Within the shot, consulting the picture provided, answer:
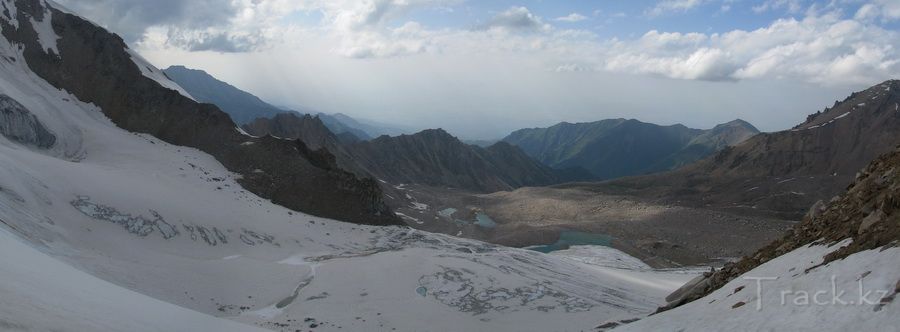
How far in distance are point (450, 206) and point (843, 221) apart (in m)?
117

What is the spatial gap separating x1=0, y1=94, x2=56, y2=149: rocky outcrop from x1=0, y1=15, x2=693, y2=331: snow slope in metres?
1.00

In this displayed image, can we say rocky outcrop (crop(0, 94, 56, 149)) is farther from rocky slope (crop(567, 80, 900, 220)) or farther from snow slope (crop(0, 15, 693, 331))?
rocky slope (crop(567, 80, 900, 220))

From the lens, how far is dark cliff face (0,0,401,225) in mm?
63875

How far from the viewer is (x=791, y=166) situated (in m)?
146

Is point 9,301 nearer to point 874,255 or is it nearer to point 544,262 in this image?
point 874,255

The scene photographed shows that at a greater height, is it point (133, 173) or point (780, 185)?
point (133, 173)

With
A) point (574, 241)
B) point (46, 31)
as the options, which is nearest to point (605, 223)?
point (574, 241)

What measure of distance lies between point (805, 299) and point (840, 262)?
1752 millimetres

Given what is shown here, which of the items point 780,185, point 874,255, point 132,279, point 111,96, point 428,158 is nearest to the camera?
point 874,255

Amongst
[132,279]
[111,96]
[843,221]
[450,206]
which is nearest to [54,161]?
[132,279]

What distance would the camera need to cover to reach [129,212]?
130 feet

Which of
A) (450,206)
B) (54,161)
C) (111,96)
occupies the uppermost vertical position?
(111,96)

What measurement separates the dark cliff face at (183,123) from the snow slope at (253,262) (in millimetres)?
7757

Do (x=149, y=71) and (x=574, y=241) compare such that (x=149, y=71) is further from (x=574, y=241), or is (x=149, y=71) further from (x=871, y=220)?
(x=871, y=220)
